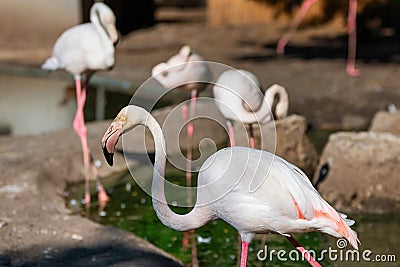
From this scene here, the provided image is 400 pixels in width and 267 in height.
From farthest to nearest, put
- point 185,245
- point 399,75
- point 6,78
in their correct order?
point 6,78, point 399,75, point 185,245

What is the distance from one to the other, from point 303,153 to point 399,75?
3.49m

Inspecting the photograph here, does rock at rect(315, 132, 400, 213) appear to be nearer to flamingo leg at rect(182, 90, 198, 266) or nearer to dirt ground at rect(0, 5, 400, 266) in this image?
flamingo leg at rect(182, 90, 198, 266)

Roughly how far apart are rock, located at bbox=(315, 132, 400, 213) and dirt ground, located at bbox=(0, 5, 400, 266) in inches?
61.2

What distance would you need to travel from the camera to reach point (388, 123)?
6.11 metres

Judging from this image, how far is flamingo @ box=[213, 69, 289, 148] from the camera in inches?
191

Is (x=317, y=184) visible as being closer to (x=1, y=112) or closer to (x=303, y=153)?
(x=303, y=153)

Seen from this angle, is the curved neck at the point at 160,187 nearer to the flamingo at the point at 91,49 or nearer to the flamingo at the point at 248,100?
the flamingo at the point at 248,100

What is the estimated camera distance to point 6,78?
9852mm

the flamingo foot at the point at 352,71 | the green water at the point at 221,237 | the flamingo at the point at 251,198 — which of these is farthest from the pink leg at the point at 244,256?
the flamingo foot at the point at 352,71

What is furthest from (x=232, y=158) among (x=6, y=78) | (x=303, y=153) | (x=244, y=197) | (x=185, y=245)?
(x=6, y=78)

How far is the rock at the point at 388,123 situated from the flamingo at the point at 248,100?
4.44ft

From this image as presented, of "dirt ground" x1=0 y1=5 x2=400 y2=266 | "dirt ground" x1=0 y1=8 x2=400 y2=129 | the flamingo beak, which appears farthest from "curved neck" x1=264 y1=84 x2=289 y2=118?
"dirt ground" x1=0 y1=8 x2=400 y2=129

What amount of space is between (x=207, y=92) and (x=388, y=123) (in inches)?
94.9

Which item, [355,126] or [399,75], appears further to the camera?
[399,75]
